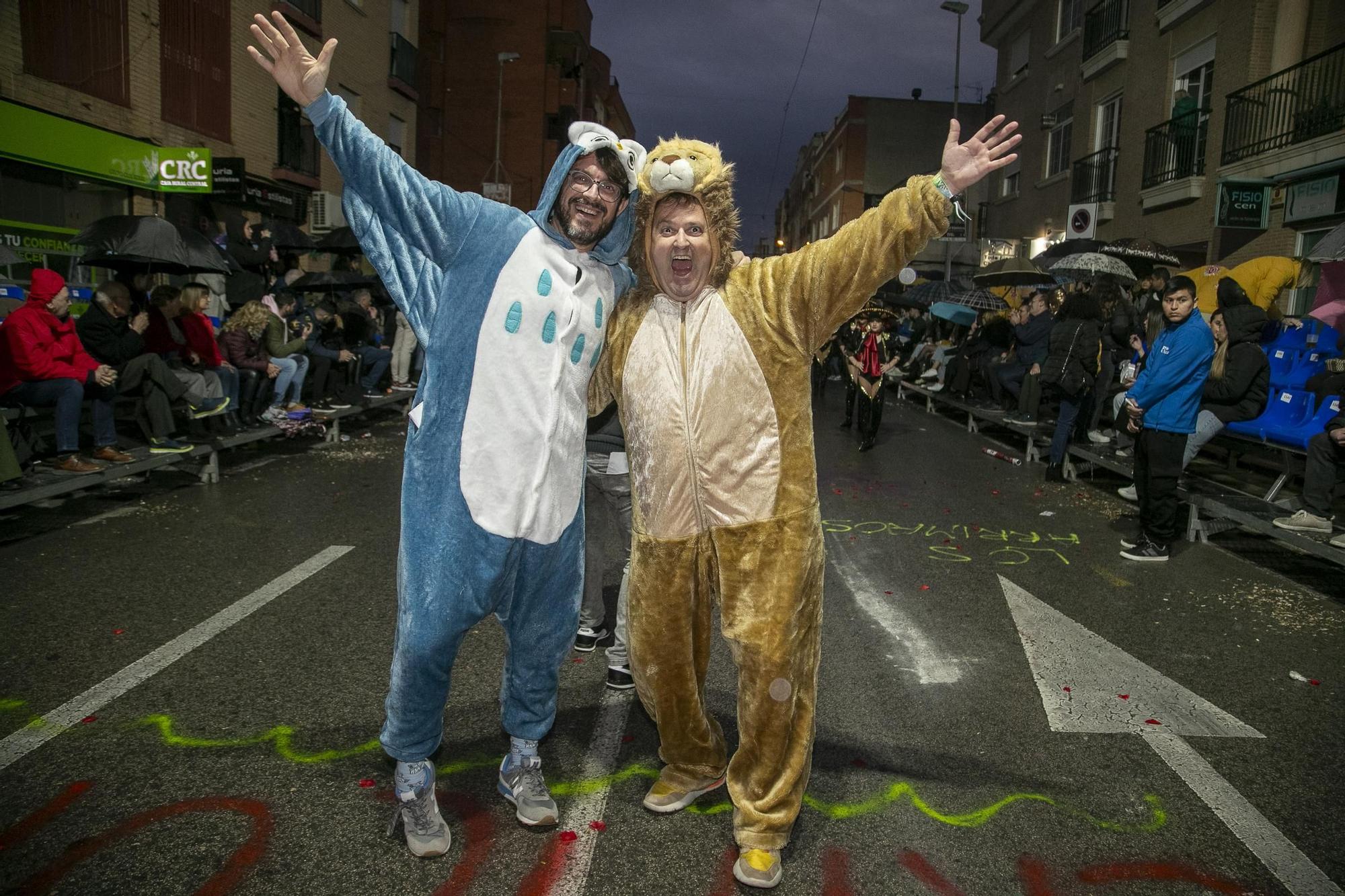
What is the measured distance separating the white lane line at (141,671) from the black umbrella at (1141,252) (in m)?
13.1

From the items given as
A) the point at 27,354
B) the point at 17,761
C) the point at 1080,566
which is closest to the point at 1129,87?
the point at 1080,566

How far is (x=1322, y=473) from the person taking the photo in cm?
662

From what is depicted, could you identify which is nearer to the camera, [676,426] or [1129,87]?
[676,426]

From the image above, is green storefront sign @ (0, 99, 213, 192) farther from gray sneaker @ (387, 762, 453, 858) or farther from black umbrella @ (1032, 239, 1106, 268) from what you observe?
black umbrella @ (1032, 239, 1106, 268)

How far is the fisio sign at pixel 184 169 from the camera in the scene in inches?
540

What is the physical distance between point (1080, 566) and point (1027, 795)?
11.7 feet

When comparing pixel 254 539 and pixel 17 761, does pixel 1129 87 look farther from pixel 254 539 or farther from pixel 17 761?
pixel 17 761

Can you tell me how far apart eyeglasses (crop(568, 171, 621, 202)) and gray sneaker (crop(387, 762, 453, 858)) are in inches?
73.8

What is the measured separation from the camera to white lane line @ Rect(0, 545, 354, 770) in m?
3.49

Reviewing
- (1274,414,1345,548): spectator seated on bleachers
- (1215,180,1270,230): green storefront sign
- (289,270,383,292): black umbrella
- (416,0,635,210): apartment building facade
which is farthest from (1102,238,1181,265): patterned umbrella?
(416,0,635,210): apartment building facade

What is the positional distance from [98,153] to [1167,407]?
13980 millimetres

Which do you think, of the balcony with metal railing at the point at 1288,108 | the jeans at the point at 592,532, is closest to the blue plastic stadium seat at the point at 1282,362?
the balcony with metal railing at the point at 1288,108

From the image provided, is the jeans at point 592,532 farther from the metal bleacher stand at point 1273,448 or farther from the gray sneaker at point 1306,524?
the gray sneaker at point 1306,524

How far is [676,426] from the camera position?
281 centimetres
